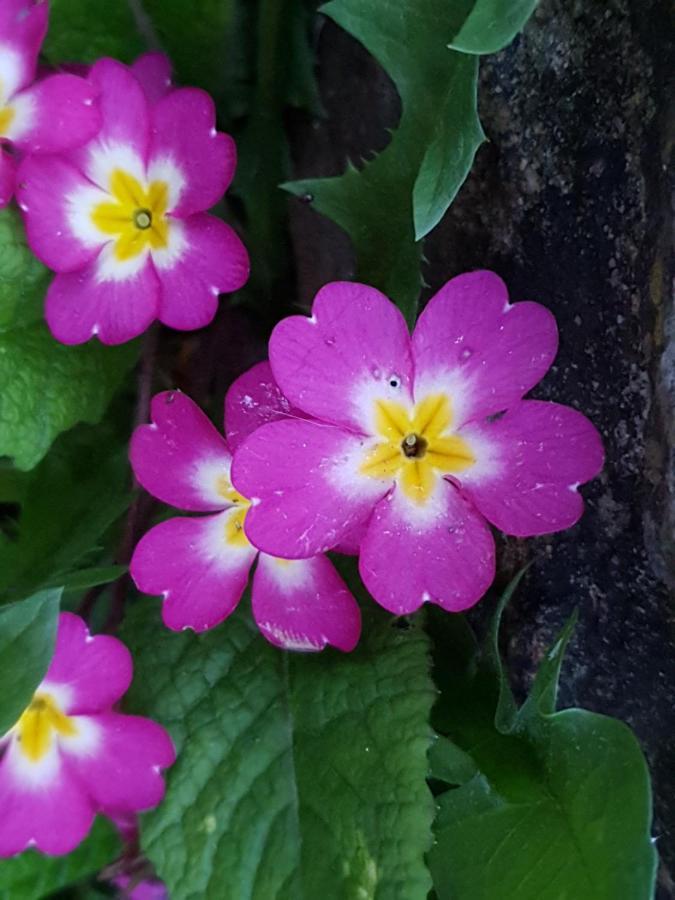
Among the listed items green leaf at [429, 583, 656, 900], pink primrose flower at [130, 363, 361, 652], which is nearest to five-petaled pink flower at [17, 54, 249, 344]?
pink primrose flower at [130, 363, 361, 652]

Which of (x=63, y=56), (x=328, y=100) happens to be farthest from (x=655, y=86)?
(x=63, y=56)

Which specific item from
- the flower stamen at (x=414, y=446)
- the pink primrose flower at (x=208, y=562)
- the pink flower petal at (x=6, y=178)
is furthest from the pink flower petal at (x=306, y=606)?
the pink flower petal at (x=6, y=178)

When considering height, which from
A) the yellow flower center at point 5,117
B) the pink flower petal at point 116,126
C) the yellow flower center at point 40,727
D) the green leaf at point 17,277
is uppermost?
the yellow flower center at point 5,117

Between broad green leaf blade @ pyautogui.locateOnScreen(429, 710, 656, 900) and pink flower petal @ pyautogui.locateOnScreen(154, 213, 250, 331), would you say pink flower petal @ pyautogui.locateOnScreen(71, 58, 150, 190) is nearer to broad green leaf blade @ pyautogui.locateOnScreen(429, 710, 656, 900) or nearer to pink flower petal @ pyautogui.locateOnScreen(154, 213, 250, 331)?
pink flower petal @ pyautogui.locateOnScreen(154, 213, 250, 331)

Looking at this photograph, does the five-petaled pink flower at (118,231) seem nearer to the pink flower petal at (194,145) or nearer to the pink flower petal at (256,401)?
the pink flower petal at (194,145)

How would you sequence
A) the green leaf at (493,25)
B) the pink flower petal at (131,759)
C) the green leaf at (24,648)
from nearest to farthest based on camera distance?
the green leaf at (493,25) → the green leaf at (24,648) → the pink flower petal at (131,759)

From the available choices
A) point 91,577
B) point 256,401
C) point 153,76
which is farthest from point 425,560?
point 153,76
